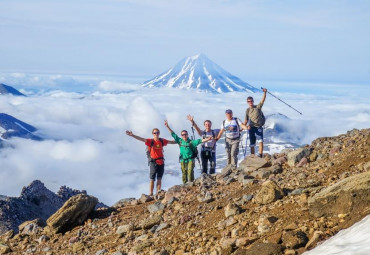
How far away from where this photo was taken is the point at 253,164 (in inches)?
741

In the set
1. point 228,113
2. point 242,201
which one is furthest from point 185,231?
point 228,113

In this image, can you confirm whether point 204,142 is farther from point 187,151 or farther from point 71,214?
point 71,214

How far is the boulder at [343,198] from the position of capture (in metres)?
9.76

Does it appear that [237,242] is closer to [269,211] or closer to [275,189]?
[269,211]

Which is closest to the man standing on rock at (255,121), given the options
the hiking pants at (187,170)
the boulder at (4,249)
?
the hiking pants at (187,170)

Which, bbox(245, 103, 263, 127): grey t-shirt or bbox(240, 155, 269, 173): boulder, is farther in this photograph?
bbox(245, 103, 263, 127): grey t-shirt

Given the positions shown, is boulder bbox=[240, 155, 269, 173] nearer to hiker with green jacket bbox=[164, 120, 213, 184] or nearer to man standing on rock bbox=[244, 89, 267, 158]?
man standing on rock bbox=[244, 89, 267, 158]

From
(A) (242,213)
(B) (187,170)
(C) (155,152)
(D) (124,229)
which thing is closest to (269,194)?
(A) (242,213)

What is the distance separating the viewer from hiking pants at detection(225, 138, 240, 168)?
67.3ft

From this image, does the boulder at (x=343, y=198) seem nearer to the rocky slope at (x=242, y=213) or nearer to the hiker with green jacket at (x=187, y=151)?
the rocky slope at (x=242, y=213)

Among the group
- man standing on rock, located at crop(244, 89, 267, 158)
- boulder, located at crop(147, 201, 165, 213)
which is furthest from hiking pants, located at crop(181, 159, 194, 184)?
boulder, located at crop(147, 201, 165, 213)

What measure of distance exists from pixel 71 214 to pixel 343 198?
10183mm

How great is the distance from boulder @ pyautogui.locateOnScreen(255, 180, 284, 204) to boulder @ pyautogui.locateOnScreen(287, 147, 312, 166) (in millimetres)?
5194

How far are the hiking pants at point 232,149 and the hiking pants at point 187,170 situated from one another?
1.71 metres
